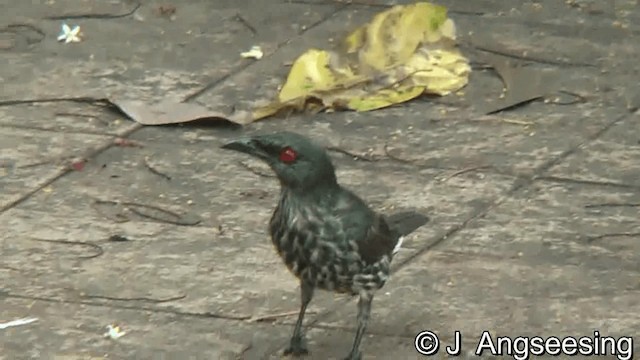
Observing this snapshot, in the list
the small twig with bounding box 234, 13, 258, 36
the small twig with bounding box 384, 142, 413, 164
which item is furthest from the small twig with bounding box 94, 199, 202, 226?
the small twig with bounding box 234, 13, 258, 36

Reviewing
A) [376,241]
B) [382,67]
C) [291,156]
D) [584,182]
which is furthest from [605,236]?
[382,67]

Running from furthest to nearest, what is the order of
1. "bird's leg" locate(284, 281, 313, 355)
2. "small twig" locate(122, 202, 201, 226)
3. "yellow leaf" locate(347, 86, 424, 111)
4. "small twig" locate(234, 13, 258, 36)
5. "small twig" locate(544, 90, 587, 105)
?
"small twig" locate(234, 13, 258, 36) < "small twig" locate(544, 90, 587, 105) < "yellow leaf" locate(347, 86, 424, 111) < "small twig" locate(122, 202, 201, 226) < "bird's leg" locate(284, 281, 313, 355)

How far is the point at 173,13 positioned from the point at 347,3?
1.16 meters

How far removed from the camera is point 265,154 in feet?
18.7

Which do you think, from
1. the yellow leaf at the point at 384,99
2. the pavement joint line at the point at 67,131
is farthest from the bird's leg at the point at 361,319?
the yellow leaf at the point at 384,99

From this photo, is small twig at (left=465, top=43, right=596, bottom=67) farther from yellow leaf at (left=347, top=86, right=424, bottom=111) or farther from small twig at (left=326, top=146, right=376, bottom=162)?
small twig at (left=326, top=146, right=376, bottom=162)

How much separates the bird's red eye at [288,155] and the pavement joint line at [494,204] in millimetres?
759

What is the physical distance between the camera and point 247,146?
568 cm

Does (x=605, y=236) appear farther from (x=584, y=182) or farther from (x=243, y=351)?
(x=243, y=351)

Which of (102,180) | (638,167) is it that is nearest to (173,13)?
(102,180)

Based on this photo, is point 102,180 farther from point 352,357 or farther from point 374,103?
point 352,357

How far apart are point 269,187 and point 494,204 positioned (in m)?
1.08

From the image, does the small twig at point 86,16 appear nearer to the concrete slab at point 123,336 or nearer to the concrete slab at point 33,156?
the concrete slab at point 33,156

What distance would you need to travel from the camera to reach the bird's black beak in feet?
18.6
